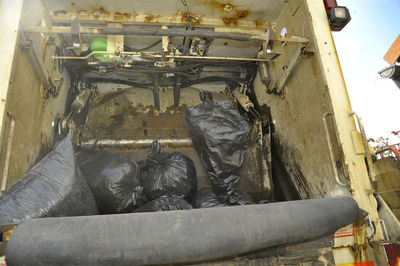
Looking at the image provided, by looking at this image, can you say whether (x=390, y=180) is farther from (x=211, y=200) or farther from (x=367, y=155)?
(x=211, y=200)

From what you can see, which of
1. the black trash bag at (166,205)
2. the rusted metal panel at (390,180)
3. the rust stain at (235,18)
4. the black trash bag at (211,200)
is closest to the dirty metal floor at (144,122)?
the black trash bag at (211,200)

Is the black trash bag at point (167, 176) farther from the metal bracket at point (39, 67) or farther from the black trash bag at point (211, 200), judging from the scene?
the metal bracket at point (39, 67)

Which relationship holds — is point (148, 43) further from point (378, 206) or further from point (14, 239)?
point (378, 206)

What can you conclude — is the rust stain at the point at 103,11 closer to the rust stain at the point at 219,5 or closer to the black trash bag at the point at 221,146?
the rust stain at the point at 219,5

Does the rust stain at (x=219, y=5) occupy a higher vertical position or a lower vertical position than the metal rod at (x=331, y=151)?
higher

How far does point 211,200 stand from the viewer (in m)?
1.69

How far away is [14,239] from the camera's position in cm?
72

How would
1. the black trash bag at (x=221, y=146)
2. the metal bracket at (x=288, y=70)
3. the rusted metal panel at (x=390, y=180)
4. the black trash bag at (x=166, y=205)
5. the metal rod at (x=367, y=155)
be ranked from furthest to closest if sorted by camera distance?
1. the rusted metal panel at (x=390, y=180)
2. the black trash bag at (x=221, y=146)
3. the metal bracket at (x=288, y=70)
4. the black trash bag at (x=166, y=205)
5. the metal rod at (x=367, y=155)

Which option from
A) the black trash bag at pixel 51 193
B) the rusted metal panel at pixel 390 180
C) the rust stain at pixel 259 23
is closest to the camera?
the black trash bag at pixel 51 193

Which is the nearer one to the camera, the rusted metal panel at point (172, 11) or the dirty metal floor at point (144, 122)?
the rusted metal panel at point (172, 11)

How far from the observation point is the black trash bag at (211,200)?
166 cm

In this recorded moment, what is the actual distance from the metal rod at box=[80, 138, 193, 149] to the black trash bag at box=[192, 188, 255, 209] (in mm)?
613

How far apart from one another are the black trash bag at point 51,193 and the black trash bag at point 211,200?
2.23 ft

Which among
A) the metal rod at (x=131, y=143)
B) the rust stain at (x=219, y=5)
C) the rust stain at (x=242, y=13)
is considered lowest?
the metal rod at (x=131, y=143)
